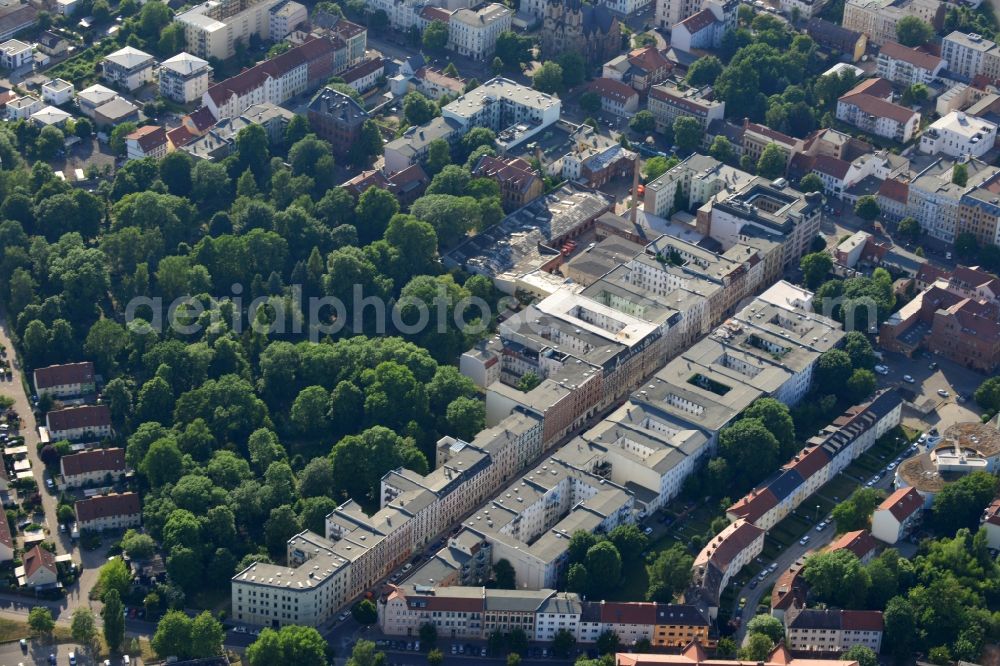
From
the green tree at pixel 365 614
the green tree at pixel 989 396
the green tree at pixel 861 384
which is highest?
the green tree at pixel 365 614

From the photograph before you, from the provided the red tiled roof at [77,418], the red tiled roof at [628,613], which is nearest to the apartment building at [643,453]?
the red tiled roof at [628,613]

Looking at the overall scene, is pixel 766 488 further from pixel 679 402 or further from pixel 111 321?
pixel 111 321

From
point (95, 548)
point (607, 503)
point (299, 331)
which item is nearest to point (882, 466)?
point (607, 503)

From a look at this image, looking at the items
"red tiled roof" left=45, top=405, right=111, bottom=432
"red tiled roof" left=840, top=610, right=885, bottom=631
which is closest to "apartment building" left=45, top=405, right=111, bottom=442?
"red tiled roof" left=45, top=405, right=111, bottom=432

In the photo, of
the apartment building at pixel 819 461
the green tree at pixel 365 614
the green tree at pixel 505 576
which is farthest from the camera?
the apartment building at pixel 819 461

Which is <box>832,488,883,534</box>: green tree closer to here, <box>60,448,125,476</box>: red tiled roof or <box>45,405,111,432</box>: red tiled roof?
<box>60,448,125,476</box>: red tiled roof

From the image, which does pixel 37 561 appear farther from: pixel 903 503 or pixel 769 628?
pixel 903 503

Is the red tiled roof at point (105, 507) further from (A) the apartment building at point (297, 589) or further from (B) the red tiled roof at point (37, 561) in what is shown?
(A) the apartment building at point (297, 589)

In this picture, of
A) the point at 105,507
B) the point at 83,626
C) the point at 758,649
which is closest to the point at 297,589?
the point at 83,626
